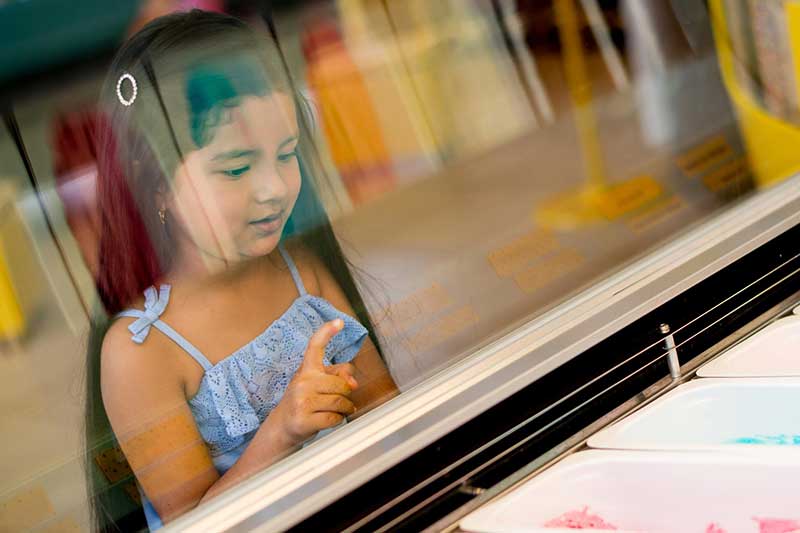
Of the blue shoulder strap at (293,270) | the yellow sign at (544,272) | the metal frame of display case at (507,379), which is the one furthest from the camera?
the yellow sign at (544,272)

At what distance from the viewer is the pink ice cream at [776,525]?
1.35 meters

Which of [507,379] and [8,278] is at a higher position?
[8,278]

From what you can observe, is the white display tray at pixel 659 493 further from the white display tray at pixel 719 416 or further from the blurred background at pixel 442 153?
the blurred background at pixel 442 153

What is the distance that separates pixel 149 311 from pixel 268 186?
24 centimetres

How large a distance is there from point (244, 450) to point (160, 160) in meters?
0.40

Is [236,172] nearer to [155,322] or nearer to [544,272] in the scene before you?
[155,322]

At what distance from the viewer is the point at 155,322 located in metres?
1.36

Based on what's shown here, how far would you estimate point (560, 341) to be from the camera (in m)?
1.57

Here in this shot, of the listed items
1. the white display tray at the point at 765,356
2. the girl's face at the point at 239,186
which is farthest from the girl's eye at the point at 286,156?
the white display tray at the point at 765,356

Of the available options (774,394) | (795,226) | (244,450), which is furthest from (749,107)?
(244,450)

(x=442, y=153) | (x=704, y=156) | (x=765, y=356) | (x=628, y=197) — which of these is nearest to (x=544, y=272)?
(x=765, y=356)

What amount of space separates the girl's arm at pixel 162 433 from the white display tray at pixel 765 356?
71cm

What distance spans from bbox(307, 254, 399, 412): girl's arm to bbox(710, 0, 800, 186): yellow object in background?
111 centimetres

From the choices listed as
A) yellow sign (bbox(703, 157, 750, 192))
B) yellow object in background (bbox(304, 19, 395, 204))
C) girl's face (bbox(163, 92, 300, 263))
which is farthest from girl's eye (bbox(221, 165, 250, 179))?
yellow sign (bbox(703, 157, 750, 192))
